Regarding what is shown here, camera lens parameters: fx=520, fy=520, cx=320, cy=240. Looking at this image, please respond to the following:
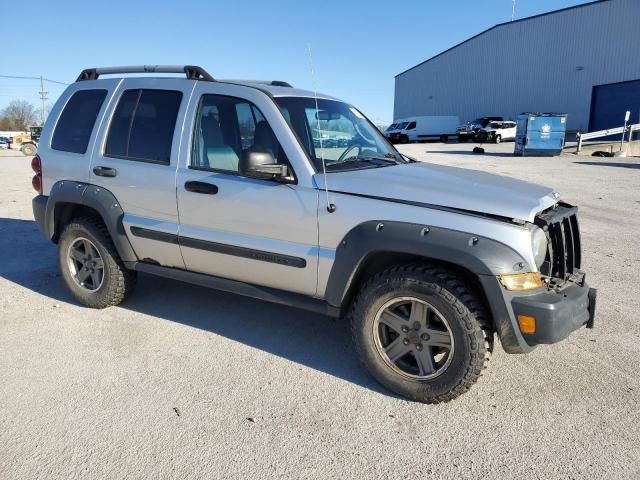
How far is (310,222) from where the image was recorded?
132 inches

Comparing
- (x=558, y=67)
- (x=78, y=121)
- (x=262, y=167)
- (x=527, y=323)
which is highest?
(x=558, y=67)

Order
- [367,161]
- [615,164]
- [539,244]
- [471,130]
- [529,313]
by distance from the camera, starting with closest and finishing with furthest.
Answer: [529,313], [539,244], [367,161], [615,164], [471,130]

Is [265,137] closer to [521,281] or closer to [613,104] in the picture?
[521,281]

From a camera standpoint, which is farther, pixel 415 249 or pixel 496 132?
pixel 496 132

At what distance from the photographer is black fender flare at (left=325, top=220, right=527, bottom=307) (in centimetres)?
284

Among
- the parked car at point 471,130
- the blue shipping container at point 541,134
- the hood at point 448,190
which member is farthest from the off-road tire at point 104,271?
the parked car at point 471,130

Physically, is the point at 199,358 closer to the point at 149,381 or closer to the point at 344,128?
the point at 149,381

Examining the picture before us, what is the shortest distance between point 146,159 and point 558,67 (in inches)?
1690

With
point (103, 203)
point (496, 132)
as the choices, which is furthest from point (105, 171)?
point (496, 132)

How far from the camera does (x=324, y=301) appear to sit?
3480mm

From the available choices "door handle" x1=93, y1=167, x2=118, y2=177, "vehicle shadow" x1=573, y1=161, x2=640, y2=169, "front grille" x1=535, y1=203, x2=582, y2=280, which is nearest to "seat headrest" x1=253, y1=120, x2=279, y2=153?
"door handle" x1=93, y1=167, x2=118, y2=177

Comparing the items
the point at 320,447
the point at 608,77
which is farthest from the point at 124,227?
the point at 608,77

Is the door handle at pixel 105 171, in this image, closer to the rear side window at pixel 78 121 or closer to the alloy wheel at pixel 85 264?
the rear side window at pixel 78 121

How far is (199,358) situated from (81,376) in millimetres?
773
